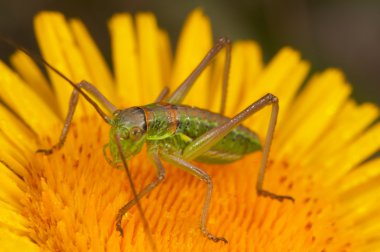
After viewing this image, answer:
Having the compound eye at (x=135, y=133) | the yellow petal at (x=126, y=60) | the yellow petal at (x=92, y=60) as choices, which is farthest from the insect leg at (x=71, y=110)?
the yellow petal at (x=92, y=60)

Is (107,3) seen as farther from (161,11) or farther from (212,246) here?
(212,246)

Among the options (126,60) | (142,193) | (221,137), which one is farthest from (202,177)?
(126,60)

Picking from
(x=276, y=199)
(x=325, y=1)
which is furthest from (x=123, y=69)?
(x=325, y=1)

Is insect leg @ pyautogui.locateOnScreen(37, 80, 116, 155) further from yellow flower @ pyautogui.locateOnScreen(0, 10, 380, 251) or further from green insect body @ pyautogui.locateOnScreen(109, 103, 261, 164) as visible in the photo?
green insect body @ pyautogui.locateOnScreen(109, 103, 261, 164)

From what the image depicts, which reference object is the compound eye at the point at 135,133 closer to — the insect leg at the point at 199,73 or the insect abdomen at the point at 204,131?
the insect abdomen at the point at 204,131

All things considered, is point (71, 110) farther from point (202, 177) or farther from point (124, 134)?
point (202, 177)

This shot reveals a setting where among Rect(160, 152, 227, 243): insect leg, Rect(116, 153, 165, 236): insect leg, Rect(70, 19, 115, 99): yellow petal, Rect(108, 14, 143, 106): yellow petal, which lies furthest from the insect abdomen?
Rect(70, 19, 115, 99): yellow petal
